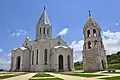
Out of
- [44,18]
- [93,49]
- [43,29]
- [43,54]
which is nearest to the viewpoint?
[93,49]

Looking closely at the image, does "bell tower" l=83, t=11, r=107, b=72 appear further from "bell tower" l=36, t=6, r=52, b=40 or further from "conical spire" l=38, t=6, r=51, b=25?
"conical spire" l=38, t=6, r=51, b=25

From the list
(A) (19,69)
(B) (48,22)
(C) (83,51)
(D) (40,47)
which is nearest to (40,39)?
(D) (40,47)

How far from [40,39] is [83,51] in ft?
56.0

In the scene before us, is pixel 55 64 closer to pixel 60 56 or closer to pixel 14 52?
pixel 60 56

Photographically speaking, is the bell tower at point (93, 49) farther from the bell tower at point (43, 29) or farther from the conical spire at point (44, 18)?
the conical spire at point (44, 18)

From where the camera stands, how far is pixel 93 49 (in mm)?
38312

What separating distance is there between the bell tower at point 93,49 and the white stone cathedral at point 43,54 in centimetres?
845

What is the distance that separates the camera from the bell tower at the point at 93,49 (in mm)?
37250

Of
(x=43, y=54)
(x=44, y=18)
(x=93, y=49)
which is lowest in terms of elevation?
(x=43, y=54)

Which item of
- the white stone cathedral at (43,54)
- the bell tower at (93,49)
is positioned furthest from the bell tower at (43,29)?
the bell tower at (93,49)

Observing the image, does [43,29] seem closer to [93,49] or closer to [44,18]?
[44,18]

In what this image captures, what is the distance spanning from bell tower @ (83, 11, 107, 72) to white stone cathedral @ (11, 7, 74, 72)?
8446 millimetres

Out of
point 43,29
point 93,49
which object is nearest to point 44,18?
point 43,29

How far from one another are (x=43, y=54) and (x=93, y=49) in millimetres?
17223
